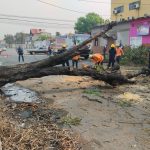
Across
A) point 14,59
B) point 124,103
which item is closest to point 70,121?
point 124,103

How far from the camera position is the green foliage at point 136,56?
2400 centimetres

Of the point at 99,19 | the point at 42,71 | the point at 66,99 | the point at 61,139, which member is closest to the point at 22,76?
the point at 42,71

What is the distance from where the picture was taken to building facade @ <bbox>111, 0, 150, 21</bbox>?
42.3 m

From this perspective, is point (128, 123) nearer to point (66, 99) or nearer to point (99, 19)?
point (66, 99)

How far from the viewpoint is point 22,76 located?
11.1 m

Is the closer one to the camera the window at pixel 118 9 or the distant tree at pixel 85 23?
the window at pixel 118 9

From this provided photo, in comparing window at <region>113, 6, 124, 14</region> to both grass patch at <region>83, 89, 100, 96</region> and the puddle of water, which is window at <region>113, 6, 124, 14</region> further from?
grass patch at <region>83, 89, 100, 96</region>

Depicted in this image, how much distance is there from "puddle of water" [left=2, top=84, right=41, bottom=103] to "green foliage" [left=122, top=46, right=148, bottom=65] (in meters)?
12.7

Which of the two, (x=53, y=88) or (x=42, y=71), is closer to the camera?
(x=42, y=71)

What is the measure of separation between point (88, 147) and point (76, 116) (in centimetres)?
221

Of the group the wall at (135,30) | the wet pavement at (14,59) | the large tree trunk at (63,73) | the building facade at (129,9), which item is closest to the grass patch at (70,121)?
the large tree trunk at (63,73)

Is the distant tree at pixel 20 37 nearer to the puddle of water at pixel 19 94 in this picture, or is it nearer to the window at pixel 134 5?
the window at pixel 134 5

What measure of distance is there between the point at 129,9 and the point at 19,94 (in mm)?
36970

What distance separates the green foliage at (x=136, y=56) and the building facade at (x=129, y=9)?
15.0 meters
